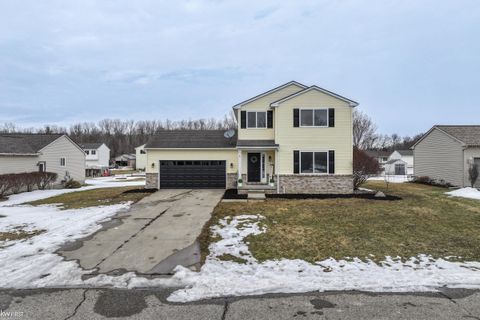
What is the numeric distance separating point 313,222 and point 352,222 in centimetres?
130

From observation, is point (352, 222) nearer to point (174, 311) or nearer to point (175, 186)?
point (174, 311)

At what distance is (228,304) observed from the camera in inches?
170

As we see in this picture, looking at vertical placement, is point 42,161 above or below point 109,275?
above

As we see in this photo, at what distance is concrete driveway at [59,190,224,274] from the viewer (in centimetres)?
597

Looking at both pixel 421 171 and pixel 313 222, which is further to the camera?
pixel 421 171

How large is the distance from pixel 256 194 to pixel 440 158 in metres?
17.5

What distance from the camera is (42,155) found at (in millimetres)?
22797

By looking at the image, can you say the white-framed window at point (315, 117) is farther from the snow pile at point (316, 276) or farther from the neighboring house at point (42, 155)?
the neighboring house at point (42, 155)

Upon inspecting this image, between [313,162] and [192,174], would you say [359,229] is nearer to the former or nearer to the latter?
[313,162]

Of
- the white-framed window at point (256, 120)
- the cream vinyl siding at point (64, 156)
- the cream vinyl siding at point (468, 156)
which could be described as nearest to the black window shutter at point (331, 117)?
the white-framed window at point (256, 120)

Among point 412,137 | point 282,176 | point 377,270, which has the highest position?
point 412,137

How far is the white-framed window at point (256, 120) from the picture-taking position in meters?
17.2

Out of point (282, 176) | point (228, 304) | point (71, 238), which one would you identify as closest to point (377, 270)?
point (228, 304)

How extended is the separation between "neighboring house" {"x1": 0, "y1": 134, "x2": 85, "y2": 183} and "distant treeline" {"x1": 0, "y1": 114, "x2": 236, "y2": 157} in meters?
50.3
